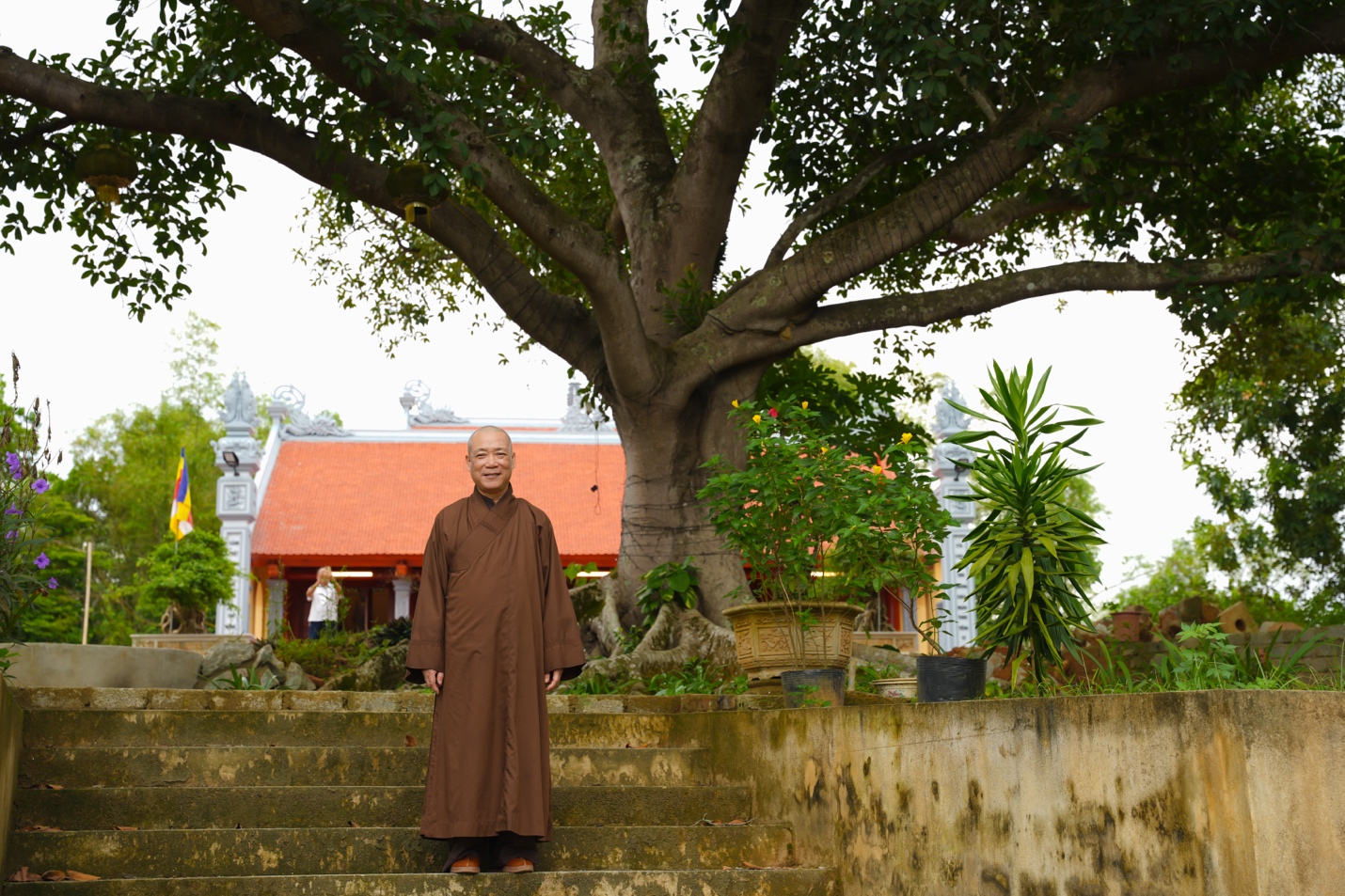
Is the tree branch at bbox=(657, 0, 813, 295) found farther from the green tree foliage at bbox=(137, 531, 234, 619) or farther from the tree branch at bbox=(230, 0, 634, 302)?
the green tree foliage at bbox=(137, 531, 234, 619)

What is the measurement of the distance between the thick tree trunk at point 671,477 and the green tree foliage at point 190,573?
19.8 ft

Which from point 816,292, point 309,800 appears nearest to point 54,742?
point 309,800

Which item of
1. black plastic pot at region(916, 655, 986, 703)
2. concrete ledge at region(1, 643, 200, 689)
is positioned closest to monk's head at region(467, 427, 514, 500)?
black plastic pot at region(916, 655, 986, 703)

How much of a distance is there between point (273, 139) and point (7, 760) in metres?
5.13

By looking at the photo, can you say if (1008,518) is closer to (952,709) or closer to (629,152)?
(952,709)

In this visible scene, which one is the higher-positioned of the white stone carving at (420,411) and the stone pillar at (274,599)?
the white stone carving at (420,411)

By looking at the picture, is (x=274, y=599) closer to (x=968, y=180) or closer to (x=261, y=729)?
(x=968, y=180)

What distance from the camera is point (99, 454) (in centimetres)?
3209

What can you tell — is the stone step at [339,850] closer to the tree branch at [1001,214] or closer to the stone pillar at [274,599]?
the tree branch at [1001,214]

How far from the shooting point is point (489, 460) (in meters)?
5.09

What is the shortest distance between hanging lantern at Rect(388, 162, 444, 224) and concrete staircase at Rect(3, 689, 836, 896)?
327 centimetres

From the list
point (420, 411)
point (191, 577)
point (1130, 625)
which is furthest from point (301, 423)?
point (1130, 625)

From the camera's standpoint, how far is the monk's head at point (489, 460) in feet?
16.7

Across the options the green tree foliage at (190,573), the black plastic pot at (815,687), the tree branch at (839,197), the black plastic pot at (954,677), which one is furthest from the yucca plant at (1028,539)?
the green tree foliage at (190,573)
